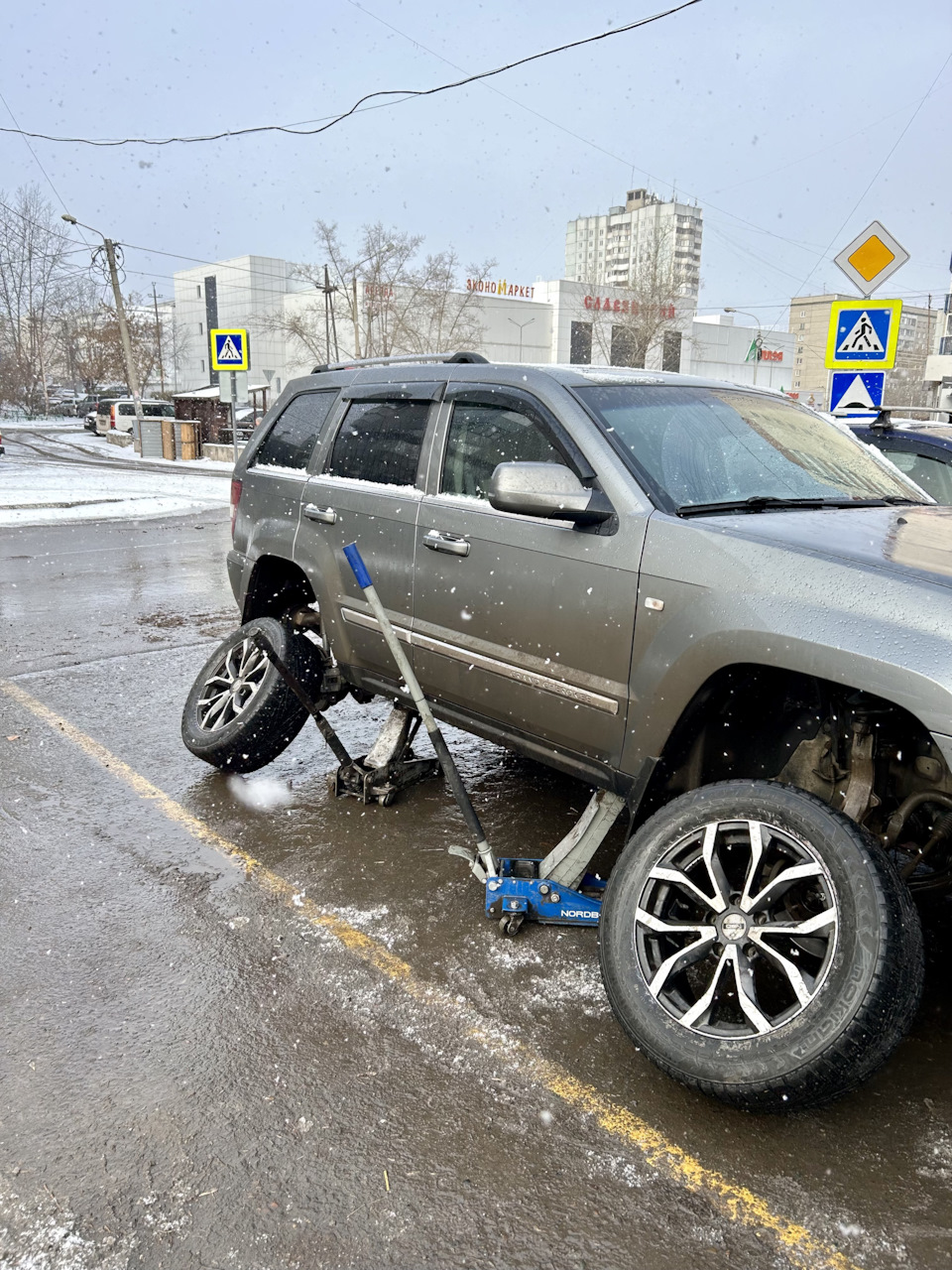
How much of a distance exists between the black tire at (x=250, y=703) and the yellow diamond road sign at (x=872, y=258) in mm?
7631

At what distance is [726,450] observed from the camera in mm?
3527

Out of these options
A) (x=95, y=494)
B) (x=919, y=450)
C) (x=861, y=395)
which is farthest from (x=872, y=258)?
(x=95, y=494)

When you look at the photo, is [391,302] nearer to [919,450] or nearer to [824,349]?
[919,450]

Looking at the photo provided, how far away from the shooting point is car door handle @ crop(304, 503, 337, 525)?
14.8 feet

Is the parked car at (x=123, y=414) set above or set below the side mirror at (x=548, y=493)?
below

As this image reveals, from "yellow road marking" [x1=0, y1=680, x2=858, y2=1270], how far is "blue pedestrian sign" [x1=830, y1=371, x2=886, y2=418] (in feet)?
25.3

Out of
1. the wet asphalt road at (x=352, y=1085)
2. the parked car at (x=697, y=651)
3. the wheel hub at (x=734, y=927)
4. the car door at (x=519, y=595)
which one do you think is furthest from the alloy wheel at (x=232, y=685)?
the wheel hub at (x=734, y=927)

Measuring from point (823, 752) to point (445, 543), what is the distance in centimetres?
163

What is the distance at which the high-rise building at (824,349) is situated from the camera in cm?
10475

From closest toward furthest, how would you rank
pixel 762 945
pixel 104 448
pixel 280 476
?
pixel 762 945
pixel 280 476
pixel 104 448

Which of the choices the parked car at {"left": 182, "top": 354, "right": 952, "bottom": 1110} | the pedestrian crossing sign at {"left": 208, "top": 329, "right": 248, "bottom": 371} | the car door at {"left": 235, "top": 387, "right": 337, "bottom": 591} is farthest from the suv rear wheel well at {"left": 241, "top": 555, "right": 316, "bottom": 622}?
the pedestrian crossing sign at {"left": 208, "top": 329, "right": 248, "bottom": 371}

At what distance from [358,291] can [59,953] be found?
58.4 metres

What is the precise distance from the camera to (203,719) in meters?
5.06

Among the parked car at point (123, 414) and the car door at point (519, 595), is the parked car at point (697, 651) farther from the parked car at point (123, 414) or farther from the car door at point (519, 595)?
the parked car at point (123, 414)
